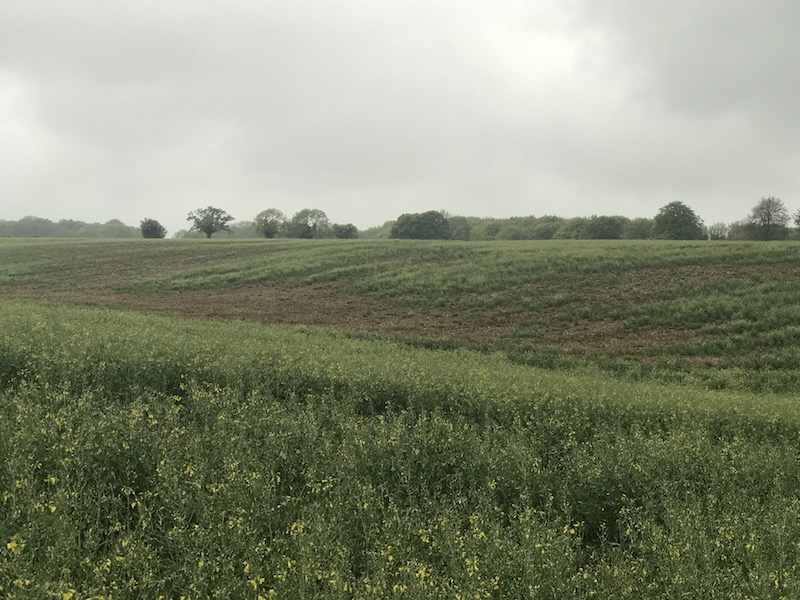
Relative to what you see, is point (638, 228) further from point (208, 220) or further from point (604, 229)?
point (208, 220)

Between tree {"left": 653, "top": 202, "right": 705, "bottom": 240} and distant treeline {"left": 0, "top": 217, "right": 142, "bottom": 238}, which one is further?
distant treeline {"left": 0, "top": 217, "right": 142, "bottom": 238}

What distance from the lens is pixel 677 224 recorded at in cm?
6844

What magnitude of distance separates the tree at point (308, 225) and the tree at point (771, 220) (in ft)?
248

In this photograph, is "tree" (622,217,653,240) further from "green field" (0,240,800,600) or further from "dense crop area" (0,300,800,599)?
"dense crop area" (0,300,800,599)

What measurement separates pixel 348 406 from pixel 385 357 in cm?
522

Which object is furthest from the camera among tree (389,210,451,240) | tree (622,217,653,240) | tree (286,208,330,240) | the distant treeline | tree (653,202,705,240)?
the distant treeline

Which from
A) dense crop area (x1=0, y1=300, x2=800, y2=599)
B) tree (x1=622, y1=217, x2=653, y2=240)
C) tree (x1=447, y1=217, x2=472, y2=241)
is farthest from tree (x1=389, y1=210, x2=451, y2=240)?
dense crop area (x1=0, y1=300, x2=800, y2=599)

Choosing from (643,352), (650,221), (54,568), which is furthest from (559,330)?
(650,221)

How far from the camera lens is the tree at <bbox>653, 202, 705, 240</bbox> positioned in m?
67.4

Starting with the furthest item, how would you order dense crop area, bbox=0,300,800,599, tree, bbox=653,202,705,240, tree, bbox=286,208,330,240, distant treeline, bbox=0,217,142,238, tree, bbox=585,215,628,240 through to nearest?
distant treeline, bbox=0,217,142,238 → tree, bbox=286,208,330,240 → tree, bbox=585,215,628,240 → tree, bbox=653,202,705,240 → dense crop area, bbox=0,300,800,599

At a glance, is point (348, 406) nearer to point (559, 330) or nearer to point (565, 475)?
point (565, 475)

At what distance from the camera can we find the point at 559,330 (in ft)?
75.9

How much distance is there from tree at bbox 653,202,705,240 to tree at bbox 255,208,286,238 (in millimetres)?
68948

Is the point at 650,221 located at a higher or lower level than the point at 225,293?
higher
